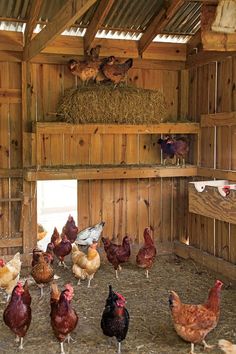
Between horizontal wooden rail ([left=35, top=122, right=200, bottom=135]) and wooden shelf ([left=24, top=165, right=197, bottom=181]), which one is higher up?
horizontal wooden rail ([left=35, top=122, right=200, bottom=135])

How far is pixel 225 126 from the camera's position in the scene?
6152 mm

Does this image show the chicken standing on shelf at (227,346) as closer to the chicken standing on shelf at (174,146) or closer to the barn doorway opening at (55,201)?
the chicken standing on shelf at (174,146)

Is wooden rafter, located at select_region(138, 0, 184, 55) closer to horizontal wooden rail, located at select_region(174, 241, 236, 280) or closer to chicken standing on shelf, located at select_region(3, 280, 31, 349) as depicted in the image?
horizontal wooden rail, located at select_region(174, 241, 236, 280)

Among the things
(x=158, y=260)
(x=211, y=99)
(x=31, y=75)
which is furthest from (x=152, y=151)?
(x=31, y=75)

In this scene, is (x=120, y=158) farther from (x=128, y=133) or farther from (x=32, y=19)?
(x=32, y=19)

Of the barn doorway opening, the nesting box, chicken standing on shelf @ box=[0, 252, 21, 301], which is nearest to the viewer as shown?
chicken standing on shelf @ box=[0, 252, 21, 301]

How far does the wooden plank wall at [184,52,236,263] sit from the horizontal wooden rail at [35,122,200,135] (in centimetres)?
30

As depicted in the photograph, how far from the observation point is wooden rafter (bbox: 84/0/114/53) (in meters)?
→ 5.52

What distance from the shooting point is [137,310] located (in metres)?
4.87

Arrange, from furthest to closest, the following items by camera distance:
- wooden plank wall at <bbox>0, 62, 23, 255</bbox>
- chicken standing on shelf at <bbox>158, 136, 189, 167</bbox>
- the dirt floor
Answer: chicken standing on shelf at <bbox>158, 136, 189, 167</bbox> < wooden plank wall at <bbox>0, 62, 23, 255</bbox> < the dirt floor

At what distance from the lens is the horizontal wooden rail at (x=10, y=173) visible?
20.9ft

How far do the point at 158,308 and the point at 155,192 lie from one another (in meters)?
2.50

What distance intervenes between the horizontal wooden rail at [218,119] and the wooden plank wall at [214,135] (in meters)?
0.07

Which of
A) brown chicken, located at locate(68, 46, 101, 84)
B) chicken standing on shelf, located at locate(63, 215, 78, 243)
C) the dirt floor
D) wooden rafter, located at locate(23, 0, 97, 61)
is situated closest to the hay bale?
brown chicken, located at locate(68, 46, 101, 84)
